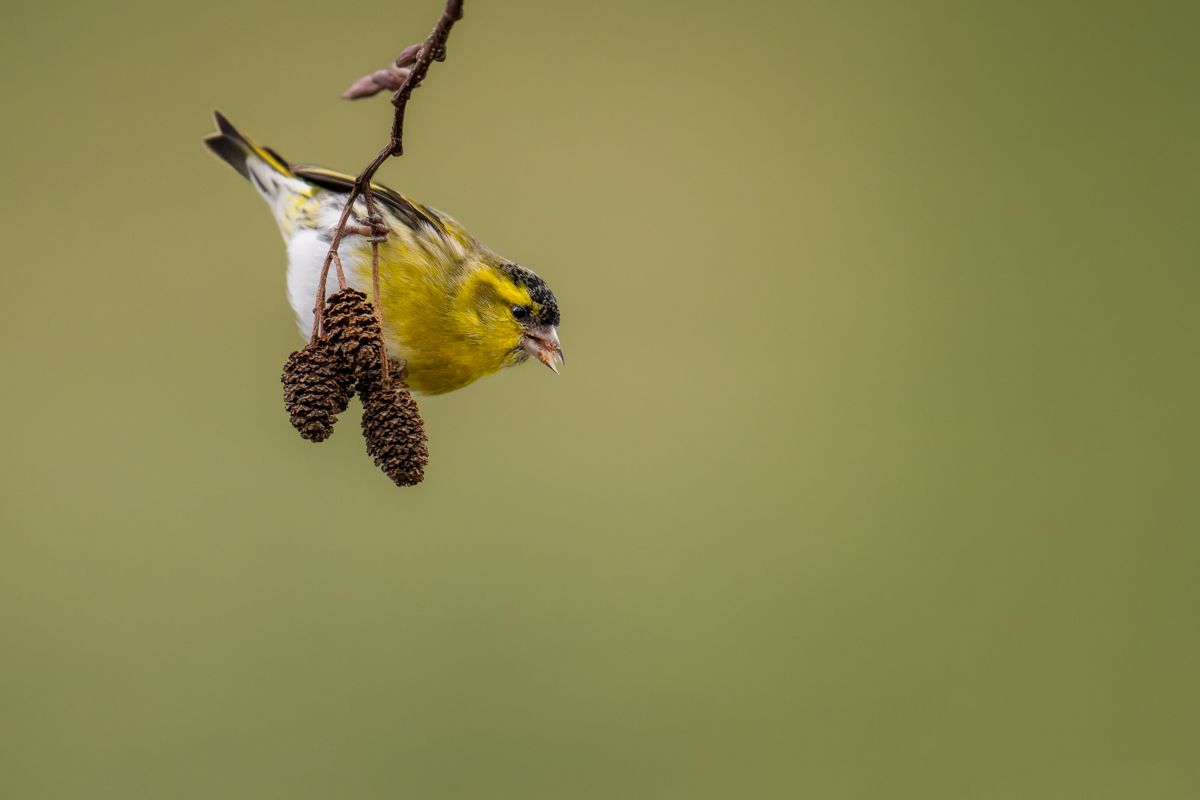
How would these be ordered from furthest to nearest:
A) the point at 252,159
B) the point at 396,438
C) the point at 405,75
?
the point at 252,159 → the point at 396,438 → the point at 405,75

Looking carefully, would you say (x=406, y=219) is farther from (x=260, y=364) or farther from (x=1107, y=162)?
(x=1107, y=162)

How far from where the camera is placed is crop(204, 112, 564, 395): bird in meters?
1.13

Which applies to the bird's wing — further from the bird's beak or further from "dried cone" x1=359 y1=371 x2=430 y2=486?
"dried cone" x1=359 y1=371 x2=430 y2=486

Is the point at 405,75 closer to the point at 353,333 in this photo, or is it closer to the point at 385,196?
the point at 353,333

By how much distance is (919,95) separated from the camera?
2830 millimetres

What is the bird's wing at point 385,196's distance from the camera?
1121 millimetres

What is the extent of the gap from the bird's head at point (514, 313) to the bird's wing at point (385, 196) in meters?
0.08

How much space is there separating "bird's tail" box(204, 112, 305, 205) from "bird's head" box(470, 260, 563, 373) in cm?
29

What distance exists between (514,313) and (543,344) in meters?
0.05

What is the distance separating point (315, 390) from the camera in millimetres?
727

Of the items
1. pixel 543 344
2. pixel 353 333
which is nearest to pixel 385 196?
pixel 543 344

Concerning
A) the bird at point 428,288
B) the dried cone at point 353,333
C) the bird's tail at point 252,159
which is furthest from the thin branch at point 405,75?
the bird's tail at point 252,159

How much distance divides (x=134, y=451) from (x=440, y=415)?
64 cm

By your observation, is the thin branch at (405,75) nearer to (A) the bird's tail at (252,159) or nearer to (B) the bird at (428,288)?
(B) the bird at (428,288)
